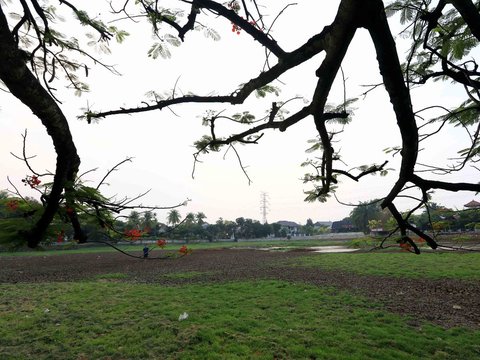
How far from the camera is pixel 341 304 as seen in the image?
28.2 ft

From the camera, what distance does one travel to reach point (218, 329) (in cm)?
662

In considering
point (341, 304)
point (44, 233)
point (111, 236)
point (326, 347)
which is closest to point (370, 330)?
point (326, 347)

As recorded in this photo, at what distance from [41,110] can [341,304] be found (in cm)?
871

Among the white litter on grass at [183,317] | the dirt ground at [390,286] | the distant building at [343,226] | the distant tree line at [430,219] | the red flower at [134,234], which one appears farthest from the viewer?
the distant building at [343,226]

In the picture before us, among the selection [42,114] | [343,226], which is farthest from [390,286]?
[343,226]

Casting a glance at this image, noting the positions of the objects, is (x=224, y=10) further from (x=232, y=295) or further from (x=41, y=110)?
(x=232, y=295)

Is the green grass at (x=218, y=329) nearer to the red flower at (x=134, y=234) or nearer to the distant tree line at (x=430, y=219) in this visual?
the distant tree line at (x=430, y=219)

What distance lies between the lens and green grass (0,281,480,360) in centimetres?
555

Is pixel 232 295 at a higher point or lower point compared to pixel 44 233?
lower

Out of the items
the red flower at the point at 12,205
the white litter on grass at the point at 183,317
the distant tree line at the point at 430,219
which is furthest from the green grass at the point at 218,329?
the red flower at the point at 12,205

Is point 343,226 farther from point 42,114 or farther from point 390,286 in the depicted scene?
point 42,114

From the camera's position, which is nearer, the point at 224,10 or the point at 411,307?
the point at 224,10

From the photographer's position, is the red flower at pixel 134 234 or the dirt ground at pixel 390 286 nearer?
the red flower at pixel 134 234

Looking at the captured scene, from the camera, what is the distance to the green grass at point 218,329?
555 centimetres
